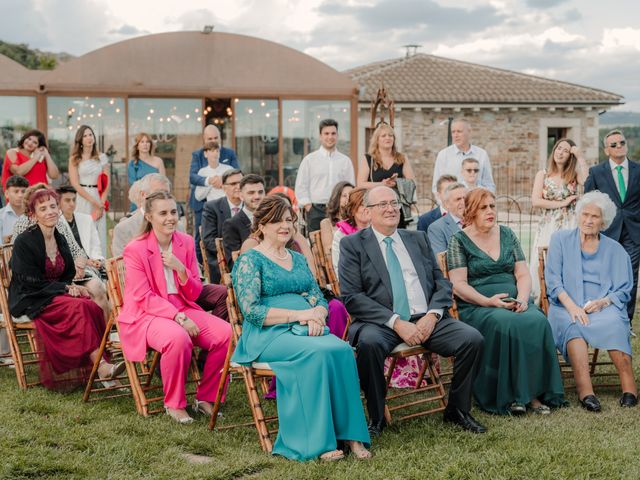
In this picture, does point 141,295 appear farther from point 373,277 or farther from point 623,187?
point 623,187

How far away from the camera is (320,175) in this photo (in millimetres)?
8633

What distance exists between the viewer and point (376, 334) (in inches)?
191

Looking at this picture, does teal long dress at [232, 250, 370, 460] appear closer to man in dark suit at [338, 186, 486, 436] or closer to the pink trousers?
man in dark suit at [338, 186, 486, 436]

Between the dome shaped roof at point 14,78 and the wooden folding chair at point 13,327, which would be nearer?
the wooden folding chair at point 13,327

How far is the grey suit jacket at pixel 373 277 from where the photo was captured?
5105mm

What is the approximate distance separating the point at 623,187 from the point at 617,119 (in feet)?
64.4

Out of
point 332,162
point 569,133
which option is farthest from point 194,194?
point 569,133

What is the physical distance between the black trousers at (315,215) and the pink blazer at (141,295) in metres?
3.34

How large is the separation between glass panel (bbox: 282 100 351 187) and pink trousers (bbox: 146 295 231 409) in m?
9.89

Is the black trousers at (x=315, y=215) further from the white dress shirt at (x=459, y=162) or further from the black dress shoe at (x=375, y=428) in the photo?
the black dress shoe at (x=375, y=428)

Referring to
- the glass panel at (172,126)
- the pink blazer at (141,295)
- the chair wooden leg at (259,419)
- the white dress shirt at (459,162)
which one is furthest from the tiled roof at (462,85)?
the chair wooden leg at (259,419)

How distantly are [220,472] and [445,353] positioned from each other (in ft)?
5.35

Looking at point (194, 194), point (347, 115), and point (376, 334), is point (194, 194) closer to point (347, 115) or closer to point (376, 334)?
point (376, 334)

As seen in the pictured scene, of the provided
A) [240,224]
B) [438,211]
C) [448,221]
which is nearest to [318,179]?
[438,211]
